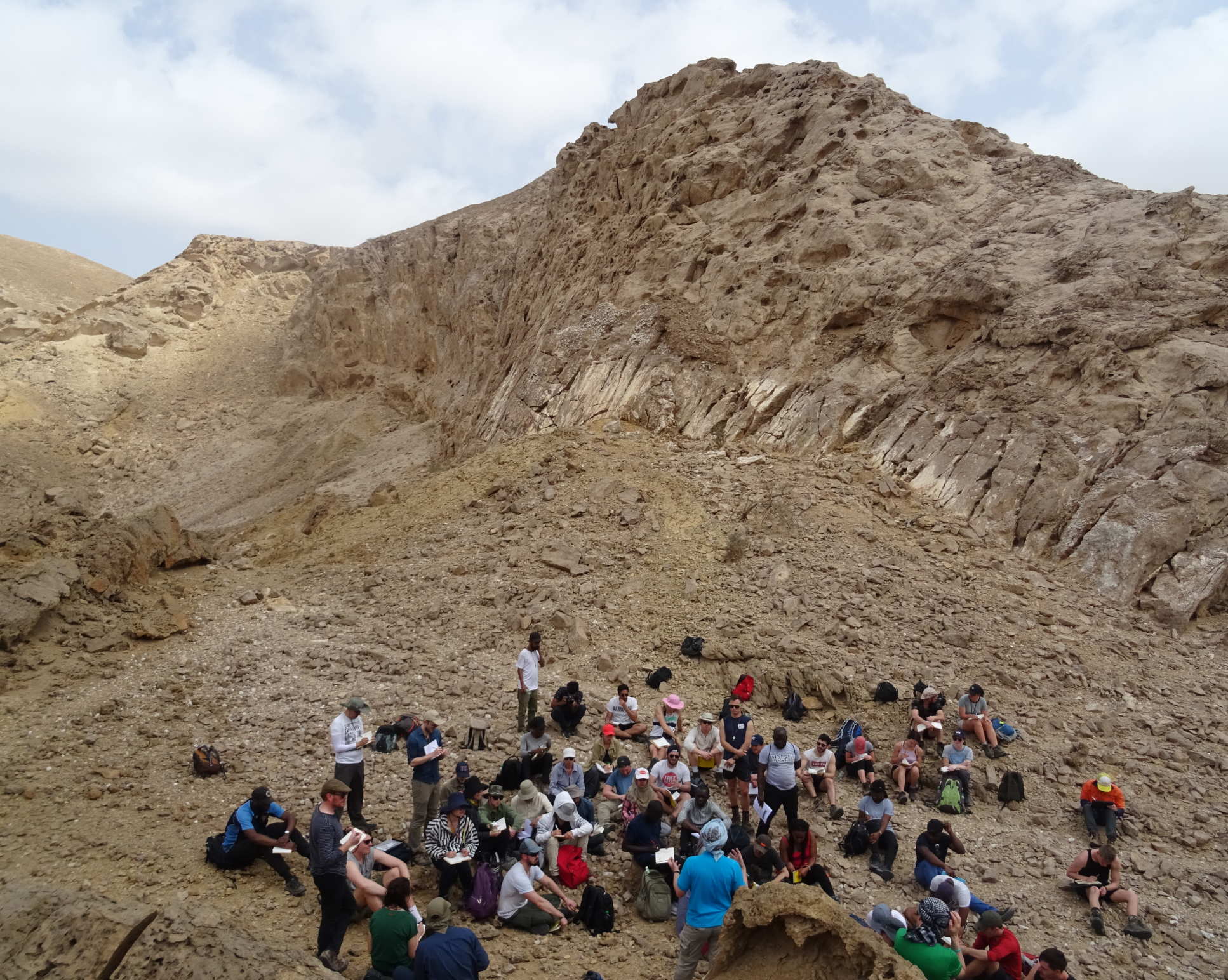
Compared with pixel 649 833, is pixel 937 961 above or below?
above

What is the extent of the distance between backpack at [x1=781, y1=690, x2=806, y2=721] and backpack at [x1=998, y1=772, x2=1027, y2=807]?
2.57m

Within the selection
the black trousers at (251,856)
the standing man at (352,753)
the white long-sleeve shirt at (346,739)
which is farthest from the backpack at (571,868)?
the black trousers at (251,856)

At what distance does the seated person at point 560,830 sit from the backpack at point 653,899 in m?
0.64

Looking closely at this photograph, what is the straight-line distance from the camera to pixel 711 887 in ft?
18.0

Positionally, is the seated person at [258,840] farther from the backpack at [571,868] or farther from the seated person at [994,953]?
the seated person at [994,953]

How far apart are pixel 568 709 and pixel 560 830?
283cm

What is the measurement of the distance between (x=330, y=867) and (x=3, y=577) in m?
9.74

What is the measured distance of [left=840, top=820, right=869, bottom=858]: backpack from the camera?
25.3 ft

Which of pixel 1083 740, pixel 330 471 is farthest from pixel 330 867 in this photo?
pixel 330 471

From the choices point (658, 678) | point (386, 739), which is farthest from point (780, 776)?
point (386, 739)

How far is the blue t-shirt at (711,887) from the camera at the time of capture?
17.8 ft

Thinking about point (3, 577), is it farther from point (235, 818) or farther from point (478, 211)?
point (478, 211)

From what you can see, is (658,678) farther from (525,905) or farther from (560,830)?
(525,905)

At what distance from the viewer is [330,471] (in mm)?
24812
